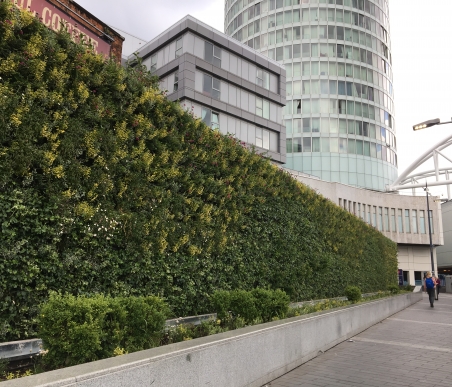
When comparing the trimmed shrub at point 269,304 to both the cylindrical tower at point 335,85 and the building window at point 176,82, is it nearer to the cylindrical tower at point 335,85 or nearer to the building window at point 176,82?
the building window at point 176,82

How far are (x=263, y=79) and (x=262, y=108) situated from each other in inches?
130

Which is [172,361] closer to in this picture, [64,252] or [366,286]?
[64,252]

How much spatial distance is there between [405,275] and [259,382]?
6312cm

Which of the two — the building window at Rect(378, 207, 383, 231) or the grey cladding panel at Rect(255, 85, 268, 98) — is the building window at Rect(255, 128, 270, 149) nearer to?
the grey cladding panel at Rect(255, 85, 268, 98)

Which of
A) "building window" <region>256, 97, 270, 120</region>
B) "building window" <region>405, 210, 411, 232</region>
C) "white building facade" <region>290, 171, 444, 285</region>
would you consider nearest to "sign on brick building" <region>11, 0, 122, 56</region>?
"building window" <region>256, 97, 270, 120</region>

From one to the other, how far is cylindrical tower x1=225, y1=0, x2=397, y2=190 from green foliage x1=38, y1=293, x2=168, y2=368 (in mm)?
57412

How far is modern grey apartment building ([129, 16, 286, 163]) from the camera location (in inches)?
1374

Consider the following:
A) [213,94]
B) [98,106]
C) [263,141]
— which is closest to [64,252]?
[98,106]

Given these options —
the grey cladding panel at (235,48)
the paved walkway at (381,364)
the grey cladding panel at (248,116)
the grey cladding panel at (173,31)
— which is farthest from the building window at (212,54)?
the paved walkway at (381,364)

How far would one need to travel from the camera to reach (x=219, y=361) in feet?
16.8

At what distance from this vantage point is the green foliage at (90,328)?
418 centimetres

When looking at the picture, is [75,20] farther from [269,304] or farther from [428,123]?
[428,123]

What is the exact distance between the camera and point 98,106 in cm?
645

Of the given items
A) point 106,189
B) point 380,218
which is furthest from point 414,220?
point 106,189
